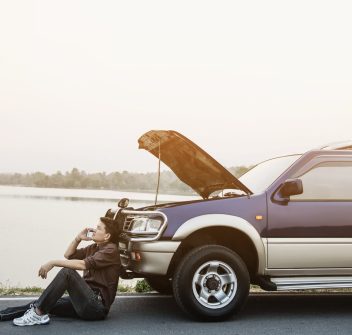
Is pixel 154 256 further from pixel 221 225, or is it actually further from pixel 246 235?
pixel 246 235

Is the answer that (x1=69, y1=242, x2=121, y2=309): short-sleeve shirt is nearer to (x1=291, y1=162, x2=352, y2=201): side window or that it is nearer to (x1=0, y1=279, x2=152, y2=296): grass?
(x1=291, y1=162, x2=352, y2=201): side window

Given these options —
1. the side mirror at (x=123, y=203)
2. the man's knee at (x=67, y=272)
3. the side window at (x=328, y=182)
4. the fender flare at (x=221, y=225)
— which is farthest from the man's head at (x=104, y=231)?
the side window at (x=328, y=182)

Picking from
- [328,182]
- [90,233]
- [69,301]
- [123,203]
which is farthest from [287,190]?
[69,301]

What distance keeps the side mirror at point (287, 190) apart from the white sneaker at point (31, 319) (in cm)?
278

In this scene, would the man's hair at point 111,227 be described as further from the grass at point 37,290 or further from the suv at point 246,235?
the grass at point 37,290

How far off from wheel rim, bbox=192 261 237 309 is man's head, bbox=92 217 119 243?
1.02m

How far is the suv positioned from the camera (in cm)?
709

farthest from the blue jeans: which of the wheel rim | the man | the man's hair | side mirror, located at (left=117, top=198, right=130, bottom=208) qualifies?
side mirror, located at (left=117, top=198, right=130, bottom=208)

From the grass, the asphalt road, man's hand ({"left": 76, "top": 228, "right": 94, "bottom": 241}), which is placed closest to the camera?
the asphalt road

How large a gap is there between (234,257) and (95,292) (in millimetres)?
1539

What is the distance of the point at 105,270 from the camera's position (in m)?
7.02

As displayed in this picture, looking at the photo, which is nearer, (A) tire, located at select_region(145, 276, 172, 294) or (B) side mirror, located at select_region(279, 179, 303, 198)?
(B) side mirror, located at select_region(279, 179, 303, 198)

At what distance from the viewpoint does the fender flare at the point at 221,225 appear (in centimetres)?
712

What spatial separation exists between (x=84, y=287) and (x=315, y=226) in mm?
2639
